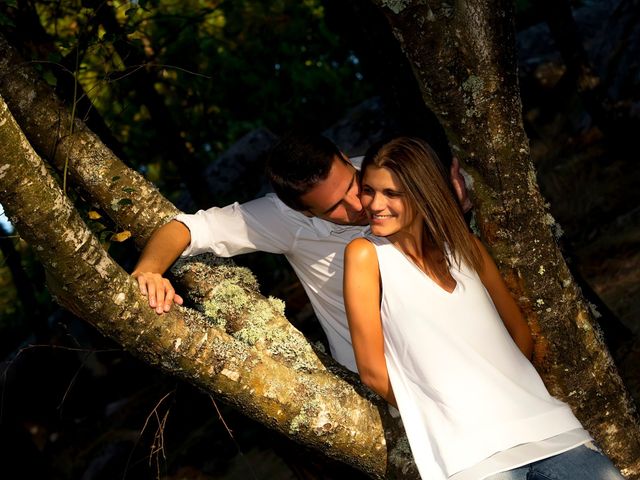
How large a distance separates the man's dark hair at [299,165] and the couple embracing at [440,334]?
1.68 feet

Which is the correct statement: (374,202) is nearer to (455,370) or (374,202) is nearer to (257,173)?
(455,370)

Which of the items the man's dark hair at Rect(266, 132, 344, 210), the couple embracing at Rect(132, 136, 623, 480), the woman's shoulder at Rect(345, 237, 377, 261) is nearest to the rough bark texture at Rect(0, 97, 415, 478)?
the couple embracing at Rect(132, 136, 623, 480)

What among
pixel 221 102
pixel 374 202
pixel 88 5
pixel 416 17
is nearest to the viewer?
pixel 416 17

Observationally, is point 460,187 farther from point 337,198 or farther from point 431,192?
point 337,198

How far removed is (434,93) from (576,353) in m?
1.23

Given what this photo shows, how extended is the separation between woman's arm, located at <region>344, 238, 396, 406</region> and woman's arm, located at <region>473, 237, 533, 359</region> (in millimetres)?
434

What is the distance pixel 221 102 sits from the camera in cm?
1170

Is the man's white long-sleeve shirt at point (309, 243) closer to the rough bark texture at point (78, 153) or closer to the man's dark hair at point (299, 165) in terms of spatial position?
the man's dark hair at point (299, 165)

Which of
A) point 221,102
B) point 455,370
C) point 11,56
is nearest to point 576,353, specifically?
point 455,370

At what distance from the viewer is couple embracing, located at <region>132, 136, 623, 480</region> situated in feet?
9.97

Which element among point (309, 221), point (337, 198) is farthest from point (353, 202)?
point (309, 221)

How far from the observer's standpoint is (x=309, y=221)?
397cm

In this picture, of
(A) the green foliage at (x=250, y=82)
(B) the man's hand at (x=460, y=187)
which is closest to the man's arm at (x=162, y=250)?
(B) the man's hand at (x=460, y=187)

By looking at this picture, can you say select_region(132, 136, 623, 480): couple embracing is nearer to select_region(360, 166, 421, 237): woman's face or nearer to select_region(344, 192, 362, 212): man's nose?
select_region(360, 166, 421, 237): woman's face
